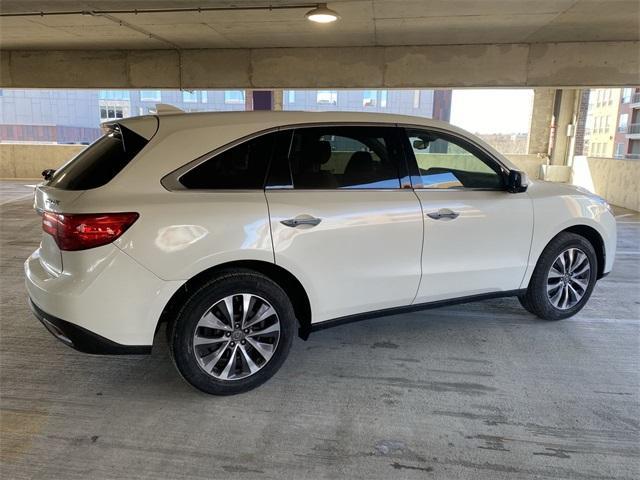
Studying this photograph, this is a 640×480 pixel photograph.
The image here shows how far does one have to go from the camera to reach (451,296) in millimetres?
3736

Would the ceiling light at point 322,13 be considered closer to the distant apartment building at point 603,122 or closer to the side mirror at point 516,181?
the side mirror at point 516,181

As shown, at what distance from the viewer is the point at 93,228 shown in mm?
2617

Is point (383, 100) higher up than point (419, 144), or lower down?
higher up

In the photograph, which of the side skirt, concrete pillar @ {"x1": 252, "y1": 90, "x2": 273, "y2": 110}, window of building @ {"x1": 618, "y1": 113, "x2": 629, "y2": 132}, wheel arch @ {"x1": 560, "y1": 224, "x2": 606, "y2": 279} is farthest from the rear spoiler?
window of building @ {"x1": 618, "y1": 113, "x2": 629, "y2": 132}

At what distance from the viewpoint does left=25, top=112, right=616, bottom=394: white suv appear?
8.89 feet

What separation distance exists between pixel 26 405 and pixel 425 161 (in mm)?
3077


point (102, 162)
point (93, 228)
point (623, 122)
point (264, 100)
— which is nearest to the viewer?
point (93, 228)

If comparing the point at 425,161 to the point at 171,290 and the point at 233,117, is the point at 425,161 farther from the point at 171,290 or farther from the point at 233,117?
the point at 171,290

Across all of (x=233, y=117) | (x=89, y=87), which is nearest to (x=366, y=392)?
(x=233, y=117)

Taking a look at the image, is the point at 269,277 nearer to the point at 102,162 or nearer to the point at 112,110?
the point at 102,162

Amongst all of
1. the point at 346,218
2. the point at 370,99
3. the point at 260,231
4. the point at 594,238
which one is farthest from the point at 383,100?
the point at 260,231

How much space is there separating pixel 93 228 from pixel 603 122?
59.1 metres

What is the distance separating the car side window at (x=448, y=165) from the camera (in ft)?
11.7

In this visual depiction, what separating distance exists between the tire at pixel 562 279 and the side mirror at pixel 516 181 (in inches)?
25.5
